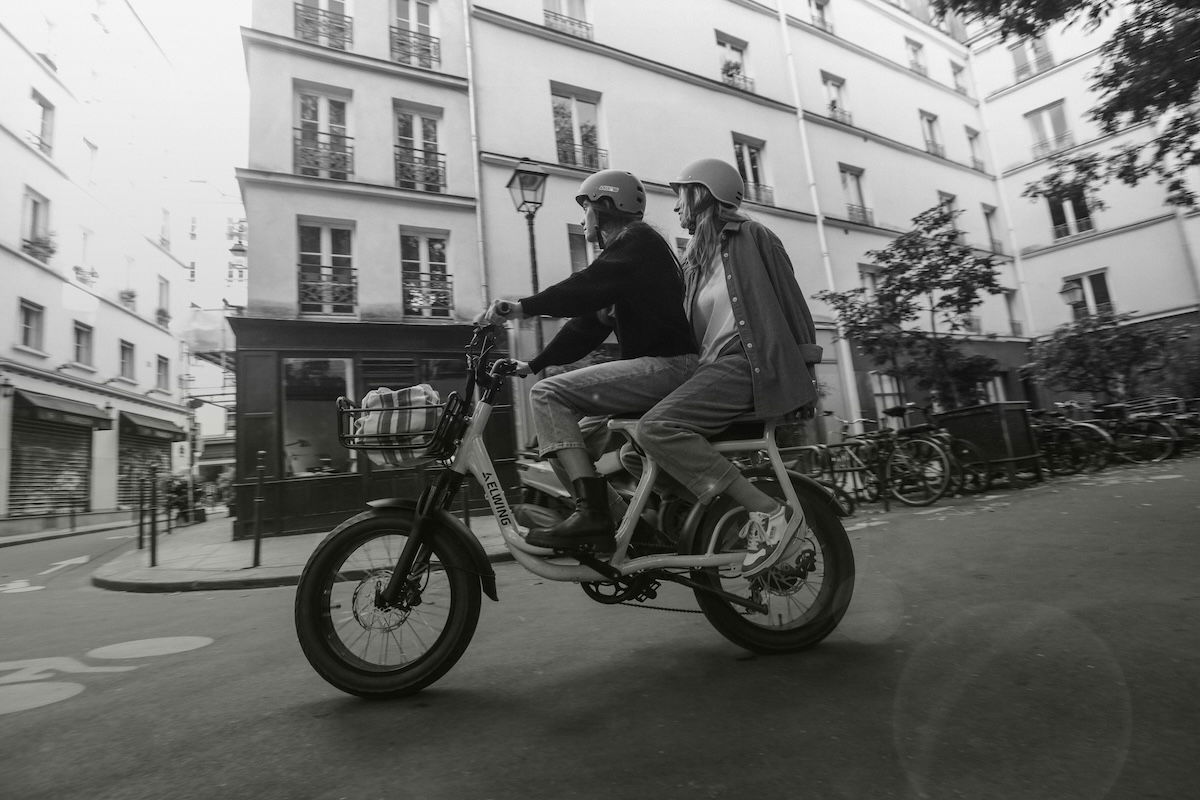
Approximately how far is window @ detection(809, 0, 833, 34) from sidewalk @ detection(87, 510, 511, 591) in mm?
18247

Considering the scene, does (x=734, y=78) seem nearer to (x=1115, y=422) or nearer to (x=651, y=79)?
(x=651, y=79)

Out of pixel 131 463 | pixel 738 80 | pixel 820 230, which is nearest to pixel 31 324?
pixel 131 463

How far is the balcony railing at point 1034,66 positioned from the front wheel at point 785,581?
28.0m

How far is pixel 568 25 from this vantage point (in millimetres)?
15125

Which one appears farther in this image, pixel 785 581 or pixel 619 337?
pixel 619 337

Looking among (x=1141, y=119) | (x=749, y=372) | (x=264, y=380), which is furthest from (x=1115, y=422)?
(x=264, y=380)

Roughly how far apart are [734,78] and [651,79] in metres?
3.12

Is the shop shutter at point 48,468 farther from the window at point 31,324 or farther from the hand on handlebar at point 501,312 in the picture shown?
the hand on handlebar at point 501,312

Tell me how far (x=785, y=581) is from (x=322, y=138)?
41.1 ft

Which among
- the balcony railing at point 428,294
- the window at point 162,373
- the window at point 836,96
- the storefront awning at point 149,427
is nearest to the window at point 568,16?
the balcony railing at point 428,294

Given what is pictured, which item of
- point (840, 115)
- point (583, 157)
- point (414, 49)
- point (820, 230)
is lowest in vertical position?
point (820, 230)

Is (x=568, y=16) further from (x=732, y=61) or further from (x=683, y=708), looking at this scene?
(x=683, y=708)

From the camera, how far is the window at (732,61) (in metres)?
17.5

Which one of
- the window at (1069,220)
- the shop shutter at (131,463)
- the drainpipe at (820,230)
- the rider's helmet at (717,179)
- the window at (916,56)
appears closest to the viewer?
the rider's helmet at (717,179)
